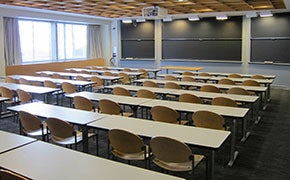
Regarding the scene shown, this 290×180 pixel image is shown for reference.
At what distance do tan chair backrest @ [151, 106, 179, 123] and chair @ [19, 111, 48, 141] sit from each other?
1.57 metres

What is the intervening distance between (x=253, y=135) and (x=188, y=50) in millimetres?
8035

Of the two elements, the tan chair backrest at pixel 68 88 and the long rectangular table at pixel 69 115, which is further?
the tan chair backrest at pixel 68 88

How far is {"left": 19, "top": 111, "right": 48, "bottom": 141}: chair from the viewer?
3.93 m

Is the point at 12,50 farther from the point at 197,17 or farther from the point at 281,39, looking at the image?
the point at 281,39

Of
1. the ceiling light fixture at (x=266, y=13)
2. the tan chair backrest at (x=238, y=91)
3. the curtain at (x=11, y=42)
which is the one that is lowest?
the tan chair backrest at (x=238, y=91)

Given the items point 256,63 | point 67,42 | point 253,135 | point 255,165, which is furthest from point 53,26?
point 255,165

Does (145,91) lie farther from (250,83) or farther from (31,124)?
(250,83)

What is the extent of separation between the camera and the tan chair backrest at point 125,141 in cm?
311

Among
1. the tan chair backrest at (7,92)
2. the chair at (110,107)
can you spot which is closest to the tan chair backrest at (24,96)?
the tan chair backrest at (7,92)

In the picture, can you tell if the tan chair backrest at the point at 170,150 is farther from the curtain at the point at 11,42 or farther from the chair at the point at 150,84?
the curtain at the point at 11,42

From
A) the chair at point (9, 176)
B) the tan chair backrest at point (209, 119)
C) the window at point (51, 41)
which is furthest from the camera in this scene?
the window at point (51, 41)

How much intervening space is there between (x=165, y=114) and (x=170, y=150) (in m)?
1.45

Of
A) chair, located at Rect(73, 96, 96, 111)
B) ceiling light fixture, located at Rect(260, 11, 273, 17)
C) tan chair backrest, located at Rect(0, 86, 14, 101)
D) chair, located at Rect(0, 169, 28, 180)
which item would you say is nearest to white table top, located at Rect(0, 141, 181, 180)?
chair, located at Rect(0, 169, 28, 180)

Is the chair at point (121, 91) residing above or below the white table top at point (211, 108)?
above
